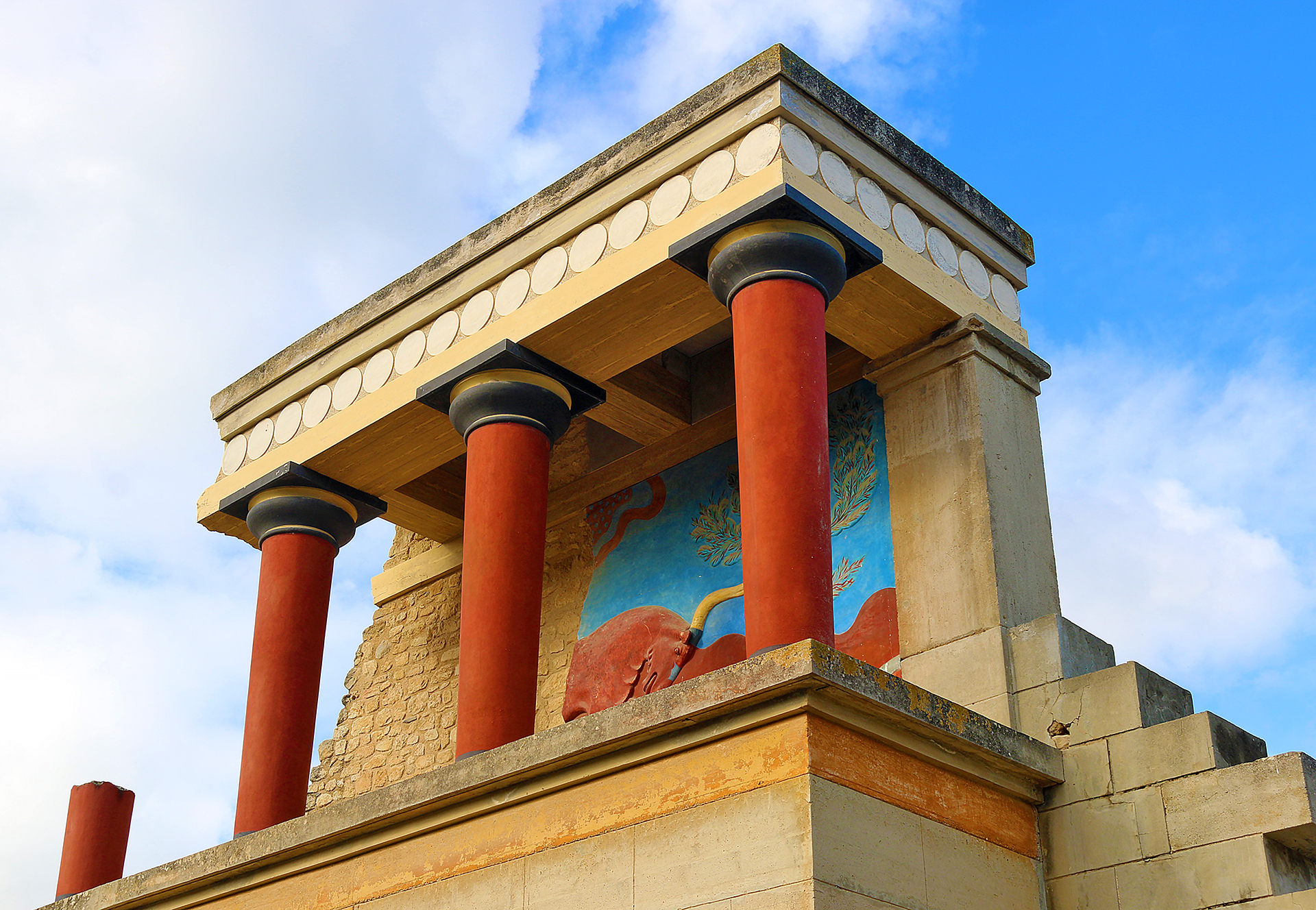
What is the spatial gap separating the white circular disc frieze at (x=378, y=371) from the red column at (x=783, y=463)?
3155 mm

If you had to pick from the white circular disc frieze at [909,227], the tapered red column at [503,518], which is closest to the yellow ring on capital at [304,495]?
the tapered red column at [503,518]

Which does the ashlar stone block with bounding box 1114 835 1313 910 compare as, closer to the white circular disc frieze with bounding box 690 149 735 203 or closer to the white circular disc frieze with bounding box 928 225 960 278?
the white circular disc frieze with bounding box 928 225 960 278

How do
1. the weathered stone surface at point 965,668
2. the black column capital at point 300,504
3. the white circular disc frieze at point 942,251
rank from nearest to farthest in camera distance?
the weathered stone surface at point 965,668, the white circular disc frieze at point 942,251, the black column capital at point 300,504

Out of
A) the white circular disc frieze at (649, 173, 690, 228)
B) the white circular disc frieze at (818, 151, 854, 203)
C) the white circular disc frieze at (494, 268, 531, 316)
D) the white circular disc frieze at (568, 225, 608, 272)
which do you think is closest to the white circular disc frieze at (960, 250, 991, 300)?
the white circular disc frieze at (818, 151, 854, 203)

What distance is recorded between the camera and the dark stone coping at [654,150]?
29.6 feet

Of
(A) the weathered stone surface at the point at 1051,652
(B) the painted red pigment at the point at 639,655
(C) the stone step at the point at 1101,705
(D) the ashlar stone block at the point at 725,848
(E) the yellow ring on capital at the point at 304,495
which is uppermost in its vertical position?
(E) the yellow ring on capital at the point at 304,495

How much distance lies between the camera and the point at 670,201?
30.1 feet

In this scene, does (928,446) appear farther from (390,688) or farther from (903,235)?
(390,688)

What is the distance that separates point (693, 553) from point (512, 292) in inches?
91.3

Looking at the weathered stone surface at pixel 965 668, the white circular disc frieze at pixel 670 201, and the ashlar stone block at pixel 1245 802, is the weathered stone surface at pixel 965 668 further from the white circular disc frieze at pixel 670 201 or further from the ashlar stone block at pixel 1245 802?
the white circular disc frieze at pixel 670 201

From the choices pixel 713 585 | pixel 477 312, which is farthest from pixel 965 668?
Result: pixel 477 312

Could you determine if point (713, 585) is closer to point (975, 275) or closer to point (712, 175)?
point (975, 275)

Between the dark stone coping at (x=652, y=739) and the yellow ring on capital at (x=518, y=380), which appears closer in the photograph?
the dark stone coping at (x=652, y=739)

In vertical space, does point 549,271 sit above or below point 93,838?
above
